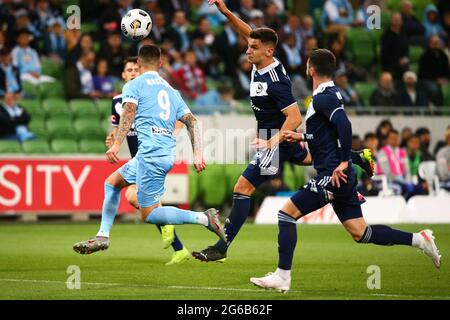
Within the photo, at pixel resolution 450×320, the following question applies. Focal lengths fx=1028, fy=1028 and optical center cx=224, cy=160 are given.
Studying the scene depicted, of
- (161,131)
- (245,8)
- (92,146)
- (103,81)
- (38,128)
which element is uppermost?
(245,8)

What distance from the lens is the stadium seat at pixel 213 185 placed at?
70.1ft

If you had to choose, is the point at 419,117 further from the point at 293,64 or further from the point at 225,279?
the point at 225,279

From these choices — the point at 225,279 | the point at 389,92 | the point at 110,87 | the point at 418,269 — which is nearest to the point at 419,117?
the point at 389,92

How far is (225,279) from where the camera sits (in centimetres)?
1104

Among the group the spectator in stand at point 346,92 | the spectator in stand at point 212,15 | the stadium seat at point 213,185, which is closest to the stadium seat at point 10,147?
the stadium seat at point 213,185

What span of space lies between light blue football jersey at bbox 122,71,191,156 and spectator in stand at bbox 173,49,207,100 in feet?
39.4

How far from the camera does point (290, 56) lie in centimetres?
2442

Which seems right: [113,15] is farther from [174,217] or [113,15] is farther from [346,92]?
[174,217]

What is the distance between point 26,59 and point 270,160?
11960mm

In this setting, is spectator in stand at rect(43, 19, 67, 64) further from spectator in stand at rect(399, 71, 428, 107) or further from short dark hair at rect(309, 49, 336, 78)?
short dark hair at rect(309, 49, 336, 78)

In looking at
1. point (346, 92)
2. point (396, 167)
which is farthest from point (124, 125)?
point (346, 92)

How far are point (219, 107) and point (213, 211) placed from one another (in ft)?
38.0

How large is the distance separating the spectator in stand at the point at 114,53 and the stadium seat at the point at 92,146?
2155 mm

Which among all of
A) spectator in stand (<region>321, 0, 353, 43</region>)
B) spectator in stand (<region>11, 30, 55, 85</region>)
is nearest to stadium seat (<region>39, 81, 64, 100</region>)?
spectator in stand (<region>11, 30, 55, 85</region>)
